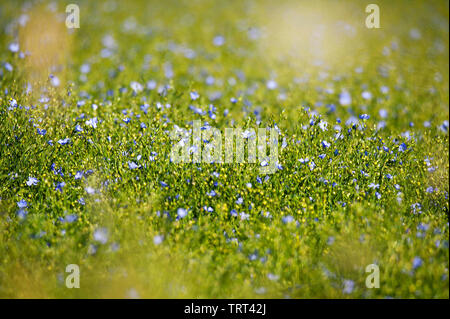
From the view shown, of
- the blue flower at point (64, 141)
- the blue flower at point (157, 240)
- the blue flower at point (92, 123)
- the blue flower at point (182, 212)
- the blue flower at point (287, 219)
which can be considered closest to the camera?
the blue flower at point (157, 240)

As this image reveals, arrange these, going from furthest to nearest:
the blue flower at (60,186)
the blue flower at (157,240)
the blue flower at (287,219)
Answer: the blue flower at (60,186)
the blue flower at (287,219)
the blue flower at (157,240)

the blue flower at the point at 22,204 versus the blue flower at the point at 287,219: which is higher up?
the blue flower at the point at 22,204

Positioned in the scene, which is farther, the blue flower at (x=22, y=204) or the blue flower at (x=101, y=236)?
the blue flower at (x=22, y=204)

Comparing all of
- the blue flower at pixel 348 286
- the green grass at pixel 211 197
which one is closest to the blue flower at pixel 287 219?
the green grass at pixel 211 197

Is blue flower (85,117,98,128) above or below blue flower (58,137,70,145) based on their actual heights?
above

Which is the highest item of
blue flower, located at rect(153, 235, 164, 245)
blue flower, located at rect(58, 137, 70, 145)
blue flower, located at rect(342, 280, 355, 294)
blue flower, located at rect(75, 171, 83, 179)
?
blue flower, located at rect(58, 137, 70, 145)

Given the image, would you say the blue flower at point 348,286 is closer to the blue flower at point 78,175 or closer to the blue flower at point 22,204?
the blue flower at point 78,175

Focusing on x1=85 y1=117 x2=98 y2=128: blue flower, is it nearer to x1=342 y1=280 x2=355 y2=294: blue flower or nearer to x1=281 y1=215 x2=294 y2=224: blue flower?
x1=281 y1=215 x2=294 y2=224: blue flower

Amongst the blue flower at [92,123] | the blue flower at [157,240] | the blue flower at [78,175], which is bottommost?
the blue flower at [157,240]

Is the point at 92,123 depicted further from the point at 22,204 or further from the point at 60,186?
the point at 22,204

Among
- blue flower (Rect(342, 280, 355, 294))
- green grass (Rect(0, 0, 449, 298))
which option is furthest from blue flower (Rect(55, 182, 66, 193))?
blue flower (Rect(342, 280, 355, 294))

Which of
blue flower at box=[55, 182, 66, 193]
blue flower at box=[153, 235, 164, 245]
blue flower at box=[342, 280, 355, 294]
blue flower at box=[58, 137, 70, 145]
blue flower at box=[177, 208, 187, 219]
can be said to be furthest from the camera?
blue flower at box=[58, 137, 70, 145]
